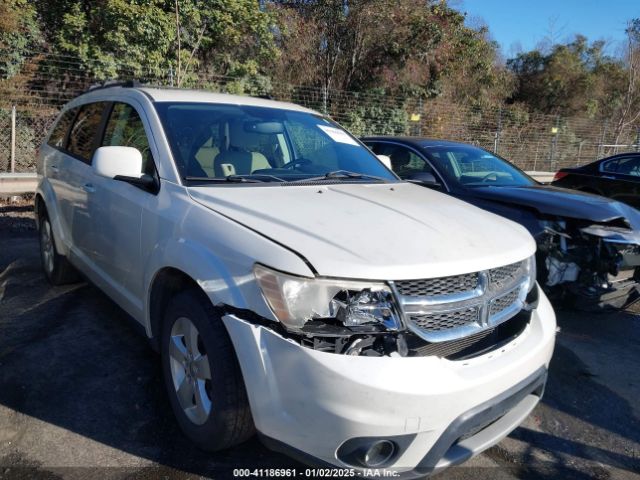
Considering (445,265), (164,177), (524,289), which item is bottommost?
(524,289)

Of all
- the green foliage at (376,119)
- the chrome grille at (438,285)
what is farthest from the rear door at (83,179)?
the green foliage at (376,119)

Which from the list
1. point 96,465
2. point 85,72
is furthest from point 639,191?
point 85,72

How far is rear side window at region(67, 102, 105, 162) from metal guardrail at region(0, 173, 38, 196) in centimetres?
411

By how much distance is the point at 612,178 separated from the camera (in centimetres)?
827

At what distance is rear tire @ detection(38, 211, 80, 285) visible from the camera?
450 centimetres

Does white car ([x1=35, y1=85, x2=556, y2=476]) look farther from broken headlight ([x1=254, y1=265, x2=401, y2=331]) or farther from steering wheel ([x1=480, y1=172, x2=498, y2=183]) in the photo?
steering wheel ([x1=480, y1=172, x2=498, y2=183])

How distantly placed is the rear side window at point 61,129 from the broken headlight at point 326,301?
11.1 ft

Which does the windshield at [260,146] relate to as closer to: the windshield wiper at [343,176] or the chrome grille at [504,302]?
the windshield wiper at [343,176]

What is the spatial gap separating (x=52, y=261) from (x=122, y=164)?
2453 mm

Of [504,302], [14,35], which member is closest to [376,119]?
[14,35]

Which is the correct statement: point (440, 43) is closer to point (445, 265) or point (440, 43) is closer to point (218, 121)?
point (218, 121)

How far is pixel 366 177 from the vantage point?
3.36m

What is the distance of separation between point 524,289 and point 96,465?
2.27 m

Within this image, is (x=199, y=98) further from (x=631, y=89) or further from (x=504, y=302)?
(x=631, y=89)
